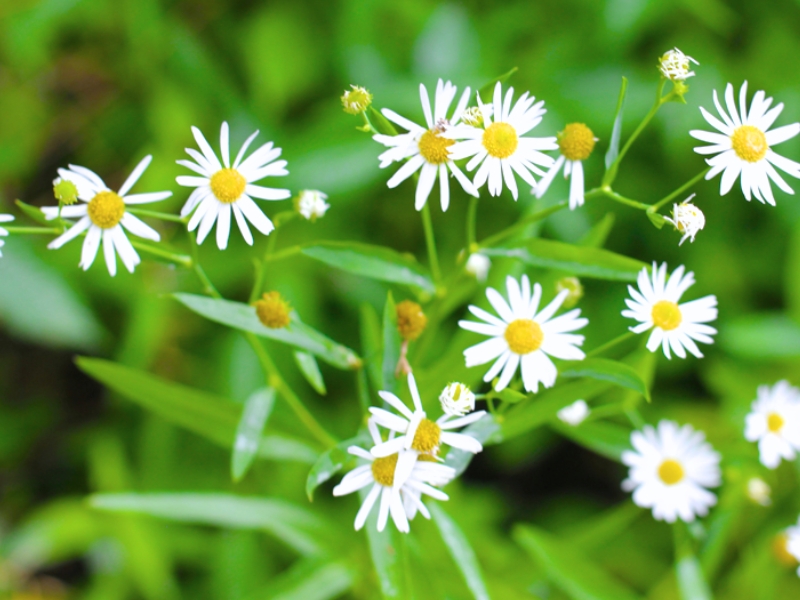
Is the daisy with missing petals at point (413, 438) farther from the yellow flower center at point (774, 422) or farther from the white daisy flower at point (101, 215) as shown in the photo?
the yellow flower center at point (774, 422)

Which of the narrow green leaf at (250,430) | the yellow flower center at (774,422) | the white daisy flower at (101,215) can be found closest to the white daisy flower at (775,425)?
the yellow flower center at (774,422)

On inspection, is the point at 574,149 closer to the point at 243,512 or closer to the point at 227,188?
the point at 227,188

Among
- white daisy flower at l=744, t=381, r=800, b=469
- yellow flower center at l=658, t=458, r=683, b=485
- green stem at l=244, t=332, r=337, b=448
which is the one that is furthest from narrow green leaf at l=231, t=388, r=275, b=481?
white daisy flower at l=744, t=381, r=800, b=469

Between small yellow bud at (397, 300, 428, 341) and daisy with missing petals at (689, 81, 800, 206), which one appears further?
small yellow bud at (397, 300, 428, 341)

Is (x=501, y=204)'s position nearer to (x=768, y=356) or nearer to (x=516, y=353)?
(x=768, y=356)

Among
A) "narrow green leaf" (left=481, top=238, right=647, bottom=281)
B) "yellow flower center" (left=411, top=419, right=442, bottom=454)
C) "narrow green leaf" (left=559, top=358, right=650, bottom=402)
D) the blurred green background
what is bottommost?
"yellow flower center" (left=411, top=419, right=442, bottom=454)

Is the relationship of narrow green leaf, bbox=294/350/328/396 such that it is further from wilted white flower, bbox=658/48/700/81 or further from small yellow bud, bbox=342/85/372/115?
wilted white flower, bbox=658/48/700/81
